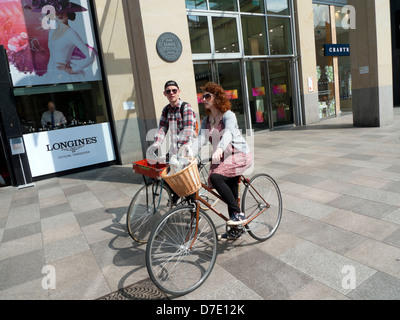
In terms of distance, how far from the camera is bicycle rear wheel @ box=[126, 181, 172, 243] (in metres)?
3.59

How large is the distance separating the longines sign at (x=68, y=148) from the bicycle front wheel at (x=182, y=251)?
6696mm

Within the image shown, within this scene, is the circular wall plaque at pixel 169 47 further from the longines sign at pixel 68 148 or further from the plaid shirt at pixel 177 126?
the longines sign at pixel 68 148

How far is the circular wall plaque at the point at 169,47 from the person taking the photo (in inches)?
258

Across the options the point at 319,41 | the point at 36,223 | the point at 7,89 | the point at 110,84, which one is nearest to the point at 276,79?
the point at 319,41

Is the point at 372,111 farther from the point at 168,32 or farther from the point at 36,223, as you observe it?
the point at 36,223

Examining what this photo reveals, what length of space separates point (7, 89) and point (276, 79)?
10.1 meters

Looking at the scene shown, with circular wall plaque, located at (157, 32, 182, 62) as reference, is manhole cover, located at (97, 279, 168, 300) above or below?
below

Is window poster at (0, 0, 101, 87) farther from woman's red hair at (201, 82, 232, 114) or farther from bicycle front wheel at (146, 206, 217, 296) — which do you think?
bicycle front wheel at (146, 206, 217, 296)

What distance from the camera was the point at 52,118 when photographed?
830 cm

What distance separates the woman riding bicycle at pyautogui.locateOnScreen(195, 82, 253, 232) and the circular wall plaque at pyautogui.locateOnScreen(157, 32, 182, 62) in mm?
3878

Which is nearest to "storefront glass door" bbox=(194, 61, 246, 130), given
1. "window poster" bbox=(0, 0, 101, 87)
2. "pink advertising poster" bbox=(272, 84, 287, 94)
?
"pink advertising poster" bbox=(272, 84, 287, 94)

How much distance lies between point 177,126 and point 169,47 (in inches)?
138

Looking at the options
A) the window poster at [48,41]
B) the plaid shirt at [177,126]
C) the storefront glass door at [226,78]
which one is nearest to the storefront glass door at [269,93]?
the storefront glass door at [226,78]
